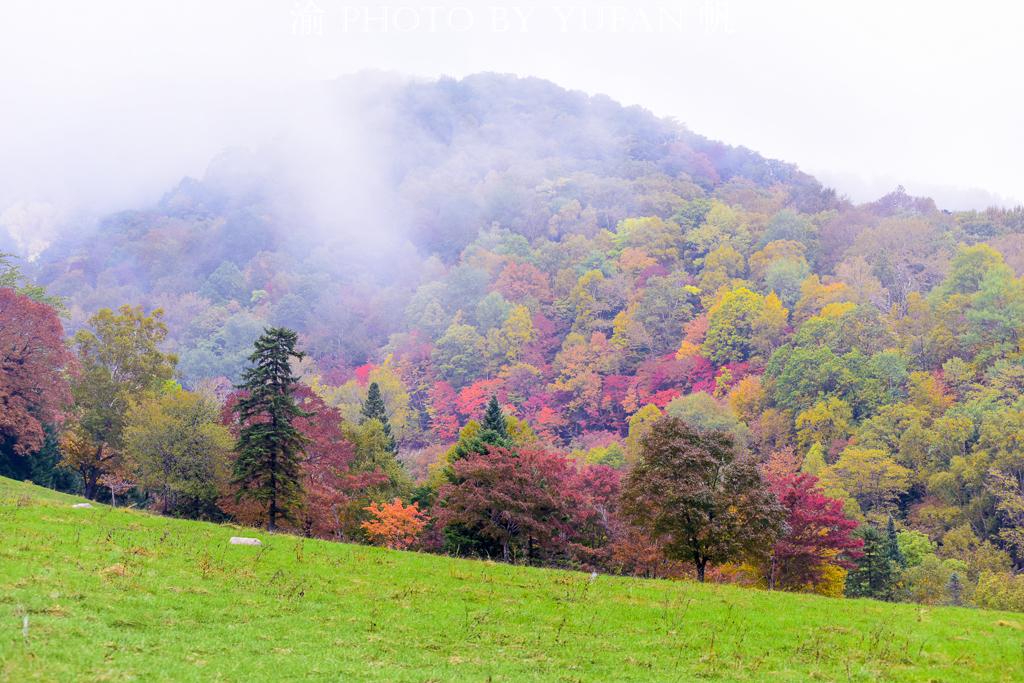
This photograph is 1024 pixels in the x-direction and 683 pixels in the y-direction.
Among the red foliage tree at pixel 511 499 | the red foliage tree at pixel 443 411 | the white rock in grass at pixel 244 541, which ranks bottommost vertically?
the white rock in grass at pixel 244 541

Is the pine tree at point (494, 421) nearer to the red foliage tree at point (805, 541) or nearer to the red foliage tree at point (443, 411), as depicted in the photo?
the red foliage tree at point (805, 541)

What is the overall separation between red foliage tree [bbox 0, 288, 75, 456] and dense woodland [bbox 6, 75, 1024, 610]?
13 cm

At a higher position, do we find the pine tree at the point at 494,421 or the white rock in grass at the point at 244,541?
the pine tree at the point at 494,421

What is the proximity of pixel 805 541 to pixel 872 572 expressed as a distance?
13.4 meters

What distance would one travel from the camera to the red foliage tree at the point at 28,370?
41.7 metres

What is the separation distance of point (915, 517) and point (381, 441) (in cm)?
4218

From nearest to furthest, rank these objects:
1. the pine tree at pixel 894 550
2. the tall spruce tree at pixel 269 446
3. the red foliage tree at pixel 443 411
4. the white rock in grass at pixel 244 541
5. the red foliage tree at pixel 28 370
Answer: the white rock in grass at pixel 244 541, the tall spruce tree at pixel 269 446, the red foliage tree at pixel 28 370, the pine tree at pixel 894 550, the red foliage tree at pixel 443 411

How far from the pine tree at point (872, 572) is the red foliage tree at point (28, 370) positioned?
47818mm

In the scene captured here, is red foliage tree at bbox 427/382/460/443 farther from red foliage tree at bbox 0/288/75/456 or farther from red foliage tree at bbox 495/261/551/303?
red foliage tree at bbox 0/288/75/456

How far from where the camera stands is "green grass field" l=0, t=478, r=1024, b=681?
40.9ft

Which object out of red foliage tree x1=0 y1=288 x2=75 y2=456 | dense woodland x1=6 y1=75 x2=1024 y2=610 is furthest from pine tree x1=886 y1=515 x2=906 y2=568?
red foliage tree x1=0 y1=288 x2=75 y2=456

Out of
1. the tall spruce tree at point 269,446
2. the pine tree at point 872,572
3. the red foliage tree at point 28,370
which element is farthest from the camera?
the pine tree at point 872,572

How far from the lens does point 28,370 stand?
140 ft

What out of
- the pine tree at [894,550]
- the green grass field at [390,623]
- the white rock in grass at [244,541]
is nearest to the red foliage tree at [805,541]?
the pine tree at [894,550]
